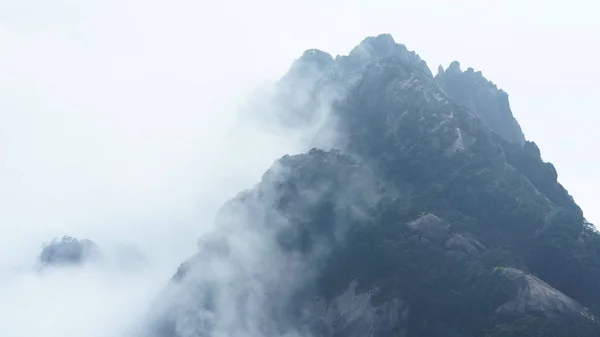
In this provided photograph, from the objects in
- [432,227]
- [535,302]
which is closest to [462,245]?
[432,227]

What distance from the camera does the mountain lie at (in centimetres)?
12612

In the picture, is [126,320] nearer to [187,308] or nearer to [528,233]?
[187,308]

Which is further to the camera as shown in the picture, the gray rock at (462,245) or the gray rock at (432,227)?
the gray rock at (432,227)

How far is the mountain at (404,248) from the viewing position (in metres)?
126

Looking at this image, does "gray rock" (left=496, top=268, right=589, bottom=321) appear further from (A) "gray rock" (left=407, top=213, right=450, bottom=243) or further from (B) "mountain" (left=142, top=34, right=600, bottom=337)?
(A) "gray rock" (left=407, top=213, right=450, bottom=243)

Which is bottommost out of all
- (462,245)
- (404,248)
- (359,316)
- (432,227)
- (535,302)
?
(359,316)

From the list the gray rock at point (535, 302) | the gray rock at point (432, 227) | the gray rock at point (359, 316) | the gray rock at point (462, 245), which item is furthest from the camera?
the gray rock at point (432, 227)

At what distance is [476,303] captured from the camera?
125 meters

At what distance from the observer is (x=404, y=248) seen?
13788cm

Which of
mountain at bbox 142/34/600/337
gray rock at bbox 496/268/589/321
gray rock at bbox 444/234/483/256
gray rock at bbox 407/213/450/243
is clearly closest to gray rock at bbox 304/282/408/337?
mountain at bbox 142/34/600/337

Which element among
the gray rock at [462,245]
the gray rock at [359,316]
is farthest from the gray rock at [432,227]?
the gray rock at [359,316]

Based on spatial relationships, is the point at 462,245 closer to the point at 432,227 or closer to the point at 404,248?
the point at 432,227

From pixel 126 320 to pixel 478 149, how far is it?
104281mm

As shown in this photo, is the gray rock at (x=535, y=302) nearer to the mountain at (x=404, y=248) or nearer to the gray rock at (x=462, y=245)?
the mountain at (x=404, y=248)
